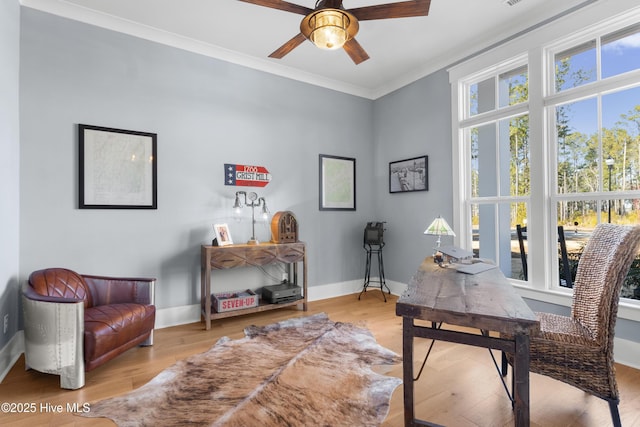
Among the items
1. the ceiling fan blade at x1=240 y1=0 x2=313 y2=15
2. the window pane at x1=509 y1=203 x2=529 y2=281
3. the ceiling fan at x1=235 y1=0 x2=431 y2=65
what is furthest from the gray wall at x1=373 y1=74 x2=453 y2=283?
the ceiling fan blade at x1=240 y1=0 x2=313 y2=15

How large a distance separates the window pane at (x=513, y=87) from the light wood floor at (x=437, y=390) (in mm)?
2481

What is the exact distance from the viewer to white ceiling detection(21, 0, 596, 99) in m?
2.77

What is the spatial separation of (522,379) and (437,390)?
884mm

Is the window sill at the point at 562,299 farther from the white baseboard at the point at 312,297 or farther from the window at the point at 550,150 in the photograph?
the white baseboard at the point at 312,297

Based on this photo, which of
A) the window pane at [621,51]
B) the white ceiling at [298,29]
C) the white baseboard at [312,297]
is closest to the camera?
the window pane at [621,51]

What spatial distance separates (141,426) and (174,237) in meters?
1.95

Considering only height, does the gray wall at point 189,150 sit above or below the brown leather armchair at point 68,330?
above

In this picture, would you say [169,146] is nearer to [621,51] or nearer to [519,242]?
[519,242]

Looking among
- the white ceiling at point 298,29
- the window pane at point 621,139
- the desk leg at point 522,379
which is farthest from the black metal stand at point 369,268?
the desk leg at point 522,379

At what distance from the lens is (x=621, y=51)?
8.27 ft

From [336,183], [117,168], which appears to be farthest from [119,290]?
[336,183]

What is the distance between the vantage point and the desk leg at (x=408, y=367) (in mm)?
1474

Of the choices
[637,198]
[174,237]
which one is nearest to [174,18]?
[174,237]

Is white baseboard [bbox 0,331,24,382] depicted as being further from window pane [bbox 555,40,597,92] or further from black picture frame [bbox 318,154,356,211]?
window pane [bbox 555,40,597,92]
